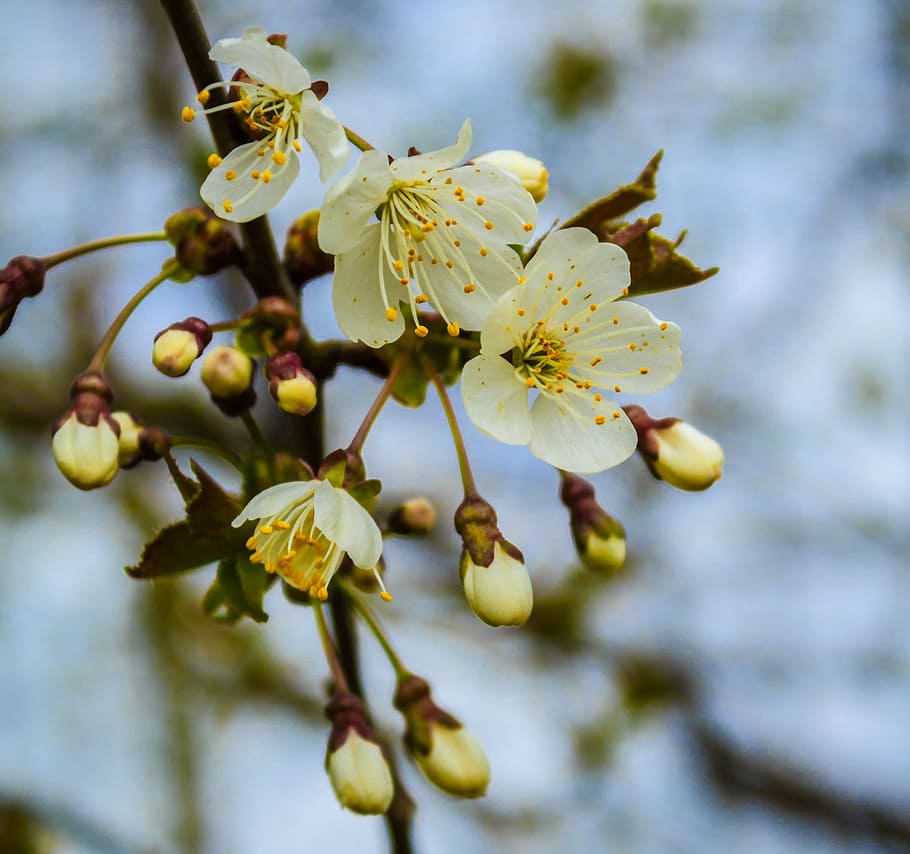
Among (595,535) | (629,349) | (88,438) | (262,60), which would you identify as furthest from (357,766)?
(262,60)

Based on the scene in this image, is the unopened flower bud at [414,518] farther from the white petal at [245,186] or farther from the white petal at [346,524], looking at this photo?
the white petal at [245,186]

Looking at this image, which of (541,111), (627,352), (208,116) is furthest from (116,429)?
(541,111)

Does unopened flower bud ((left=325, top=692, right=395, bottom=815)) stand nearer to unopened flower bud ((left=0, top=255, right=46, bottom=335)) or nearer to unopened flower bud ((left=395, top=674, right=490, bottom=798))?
unopened flower bud ((left=395, top=674, right=490, bottom=798))

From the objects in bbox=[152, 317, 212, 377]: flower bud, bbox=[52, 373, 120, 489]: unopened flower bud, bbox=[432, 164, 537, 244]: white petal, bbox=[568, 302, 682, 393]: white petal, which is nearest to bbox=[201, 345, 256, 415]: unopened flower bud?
bbox=[152, 317, 212, 377]: flower bud

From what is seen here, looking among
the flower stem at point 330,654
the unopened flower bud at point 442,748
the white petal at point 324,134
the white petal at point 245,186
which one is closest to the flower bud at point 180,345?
the white petal at point 245,186

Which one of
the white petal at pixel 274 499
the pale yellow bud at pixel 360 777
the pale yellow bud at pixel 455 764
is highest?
the white petal at pixel 274 499

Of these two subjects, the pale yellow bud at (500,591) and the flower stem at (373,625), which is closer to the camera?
the pale yellow bud at (500,591)
